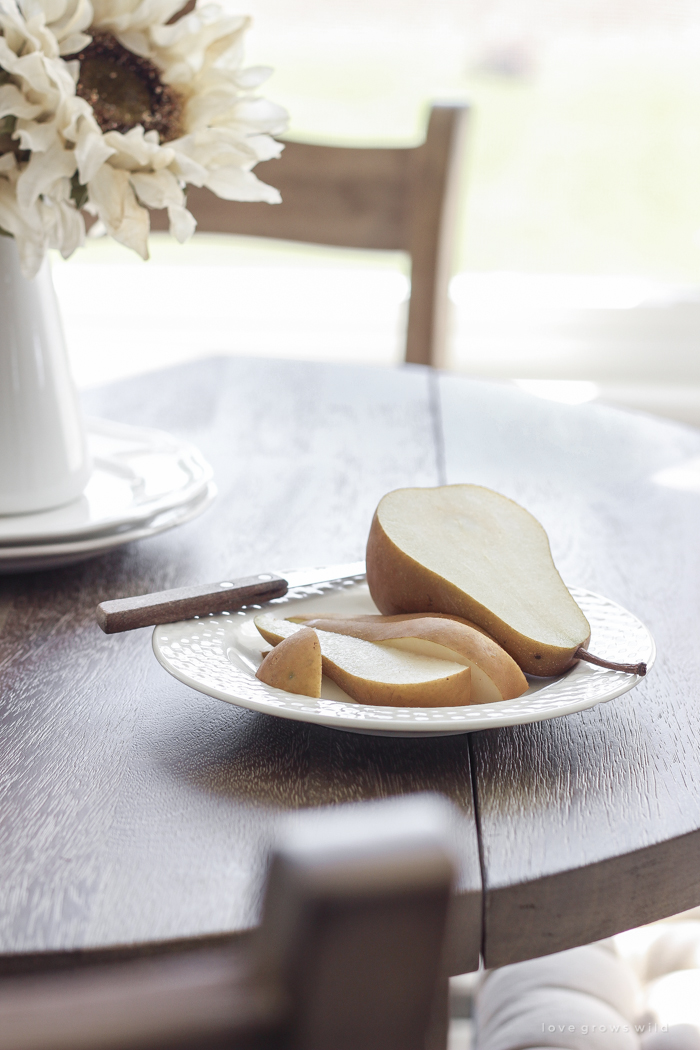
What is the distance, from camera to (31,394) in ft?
2.11

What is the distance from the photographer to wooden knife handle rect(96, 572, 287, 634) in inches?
19.3

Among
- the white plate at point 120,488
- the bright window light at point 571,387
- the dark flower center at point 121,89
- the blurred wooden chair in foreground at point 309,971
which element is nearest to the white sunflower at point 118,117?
the dark flower center at point 121,89

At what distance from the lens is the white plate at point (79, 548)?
0.61 m

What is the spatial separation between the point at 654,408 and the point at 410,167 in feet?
3.21

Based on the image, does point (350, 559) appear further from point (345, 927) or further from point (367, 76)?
point (367, 76)

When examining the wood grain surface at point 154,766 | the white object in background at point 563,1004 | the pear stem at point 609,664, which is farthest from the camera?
the white object in background at point 563,1004

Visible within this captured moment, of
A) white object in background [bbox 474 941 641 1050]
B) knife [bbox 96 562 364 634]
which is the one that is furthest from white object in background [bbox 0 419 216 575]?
white object in background [bbox 474 941 641 1050]

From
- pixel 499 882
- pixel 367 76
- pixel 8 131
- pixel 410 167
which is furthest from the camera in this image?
pixel 367 76

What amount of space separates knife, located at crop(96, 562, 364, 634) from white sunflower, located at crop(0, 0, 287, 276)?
201 millimetres

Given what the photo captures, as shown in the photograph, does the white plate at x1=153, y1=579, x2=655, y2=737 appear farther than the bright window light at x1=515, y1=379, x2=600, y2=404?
No

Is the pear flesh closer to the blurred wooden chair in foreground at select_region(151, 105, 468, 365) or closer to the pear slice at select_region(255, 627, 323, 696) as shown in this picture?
the pear slice at select_region(255, 627, 323, 696)

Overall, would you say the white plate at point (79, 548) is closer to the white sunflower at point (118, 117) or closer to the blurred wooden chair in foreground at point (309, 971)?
the white sunflower at point (118, 117)

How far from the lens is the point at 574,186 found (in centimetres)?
202

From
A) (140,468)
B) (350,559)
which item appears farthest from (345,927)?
(140,468)
